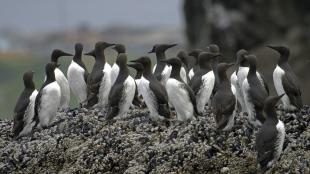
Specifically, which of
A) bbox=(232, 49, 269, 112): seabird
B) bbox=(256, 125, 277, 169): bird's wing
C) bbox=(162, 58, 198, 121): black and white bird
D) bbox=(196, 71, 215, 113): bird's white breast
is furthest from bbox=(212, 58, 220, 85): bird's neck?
bbox=(256, 125, 277, 169): bird's wing

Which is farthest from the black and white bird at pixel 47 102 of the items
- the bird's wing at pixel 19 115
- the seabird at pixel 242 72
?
the seabird at pixel 242 72

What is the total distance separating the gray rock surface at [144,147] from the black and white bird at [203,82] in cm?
27

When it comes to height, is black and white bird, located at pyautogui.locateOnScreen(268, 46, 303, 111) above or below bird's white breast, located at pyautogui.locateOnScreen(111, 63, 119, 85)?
below

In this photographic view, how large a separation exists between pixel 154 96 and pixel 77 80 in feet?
8.88

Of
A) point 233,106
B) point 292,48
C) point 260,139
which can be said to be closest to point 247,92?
point 233,106

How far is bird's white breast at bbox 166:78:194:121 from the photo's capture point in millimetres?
16469

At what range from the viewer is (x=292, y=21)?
163 feet

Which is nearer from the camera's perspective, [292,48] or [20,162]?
[20,162]

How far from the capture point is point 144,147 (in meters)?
16.0

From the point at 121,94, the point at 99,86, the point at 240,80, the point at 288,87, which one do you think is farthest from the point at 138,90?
the point at 288,87

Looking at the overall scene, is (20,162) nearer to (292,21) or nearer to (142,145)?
(142,145)

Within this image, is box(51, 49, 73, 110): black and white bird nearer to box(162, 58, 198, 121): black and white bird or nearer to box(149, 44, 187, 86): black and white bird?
box(149, 44, 187, 86): black and white bird

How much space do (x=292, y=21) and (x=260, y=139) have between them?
3596 centimetres

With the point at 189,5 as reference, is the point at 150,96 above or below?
above
